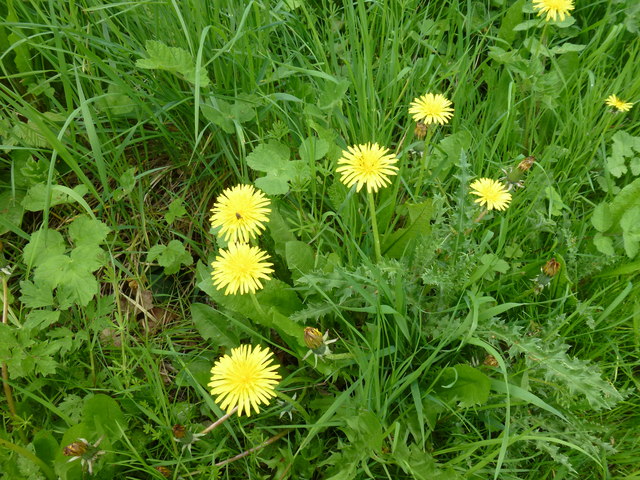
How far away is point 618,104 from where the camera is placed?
6.40 feet

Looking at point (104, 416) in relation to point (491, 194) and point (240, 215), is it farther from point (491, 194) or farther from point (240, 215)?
point (491, 194)

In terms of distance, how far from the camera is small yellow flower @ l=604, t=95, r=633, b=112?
194 centimetres

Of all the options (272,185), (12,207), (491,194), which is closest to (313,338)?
(272,185)

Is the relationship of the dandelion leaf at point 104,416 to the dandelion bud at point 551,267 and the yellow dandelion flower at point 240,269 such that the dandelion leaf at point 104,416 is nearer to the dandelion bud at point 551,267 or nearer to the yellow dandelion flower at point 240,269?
the yellow dandelion flower at point 240,269

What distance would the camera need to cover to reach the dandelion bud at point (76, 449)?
1.29 m

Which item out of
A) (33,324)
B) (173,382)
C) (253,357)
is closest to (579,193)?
(253,357)

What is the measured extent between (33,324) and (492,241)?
1541 mm

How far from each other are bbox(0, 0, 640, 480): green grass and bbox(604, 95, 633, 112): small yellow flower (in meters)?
0.06

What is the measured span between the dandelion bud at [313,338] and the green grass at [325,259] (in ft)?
0.36

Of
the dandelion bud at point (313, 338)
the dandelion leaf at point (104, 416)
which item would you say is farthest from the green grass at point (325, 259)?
the dandelion bud at point (313, 338)

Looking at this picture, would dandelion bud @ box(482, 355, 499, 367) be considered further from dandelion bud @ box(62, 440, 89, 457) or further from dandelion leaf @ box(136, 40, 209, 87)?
dandelion leaf @ box(136, 40, 209, 87)

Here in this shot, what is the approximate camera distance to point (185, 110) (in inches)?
75.7

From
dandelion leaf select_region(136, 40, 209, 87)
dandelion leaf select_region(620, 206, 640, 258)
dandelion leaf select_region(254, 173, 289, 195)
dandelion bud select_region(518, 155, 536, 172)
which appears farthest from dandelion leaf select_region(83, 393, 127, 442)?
dandelion leaf select_region(620, 206, 640, 258)

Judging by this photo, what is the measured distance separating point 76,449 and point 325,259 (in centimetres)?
86
